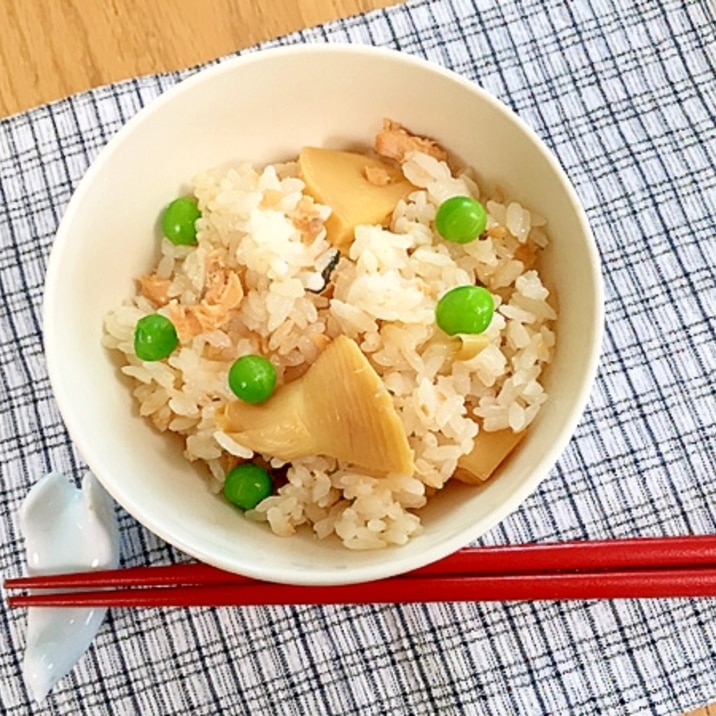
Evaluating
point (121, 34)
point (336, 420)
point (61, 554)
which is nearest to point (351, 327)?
point (336, 420)

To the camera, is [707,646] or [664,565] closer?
[664,565]

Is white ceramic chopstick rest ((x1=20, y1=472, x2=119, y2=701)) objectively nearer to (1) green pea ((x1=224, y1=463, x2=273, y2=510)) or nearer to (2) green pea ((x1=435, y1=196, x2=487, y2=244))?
(1) green pea ((x1=224, y1=463, x2=273, y2=510))

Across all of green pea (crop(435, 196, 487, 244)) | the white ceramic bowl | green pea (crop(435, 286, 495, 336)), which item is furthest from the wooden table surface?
green pea (crop(435, 286, 495, 336))

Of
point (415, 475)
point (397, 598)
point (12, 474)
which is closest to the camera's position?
point (415, 475)

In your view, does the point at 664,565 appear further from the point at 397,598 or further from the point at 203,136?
the point at 203,136

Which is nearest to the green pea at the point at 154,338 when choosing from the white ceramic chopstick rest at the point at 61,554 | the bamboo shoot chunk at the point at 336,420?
the bamboo shoot chunk at the point at 336,420

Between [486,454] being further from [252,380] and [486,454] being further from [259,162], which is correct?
[259,162]

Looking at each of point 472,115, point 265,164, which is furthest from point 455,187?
point 265,164
